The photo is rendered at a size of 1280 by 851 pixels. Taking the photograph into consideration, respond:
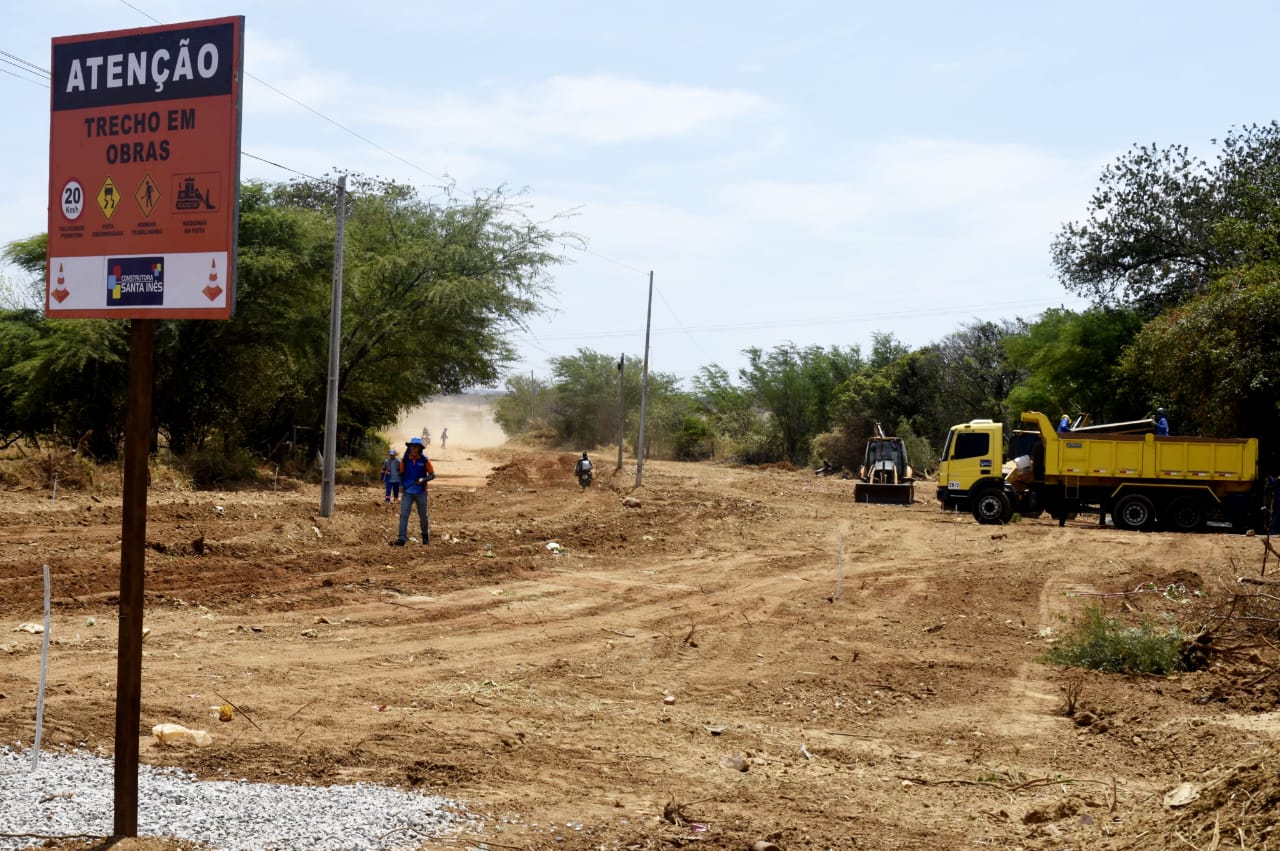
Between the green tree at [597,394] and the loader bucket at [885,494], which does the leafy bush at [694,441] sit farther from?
the loader bucket at [885,494]

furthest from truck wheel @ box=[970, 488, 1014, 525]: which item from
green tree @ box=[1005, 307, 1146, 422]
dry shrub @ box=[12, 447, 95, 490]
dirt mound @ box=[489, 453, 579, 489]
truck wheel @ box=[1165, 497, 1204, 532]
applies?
dry shrub @ box=[12, 447, 95, 490]

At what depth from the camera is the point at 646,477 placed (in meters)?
46.7

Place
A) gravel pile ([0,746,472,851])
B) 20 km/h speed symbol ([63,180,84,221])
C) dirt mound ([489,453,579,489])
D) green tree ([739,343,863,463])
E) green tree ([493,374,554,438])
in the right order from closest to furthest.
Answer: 1. 20 km/h speed symbol ([63,180,84,221])
2. gravel pile ([0,746,472,851])
3. dirt mound ([489,453,579,489])
4. green tree ([739,343,863,463])
5. green tree ([493,374,554,438])

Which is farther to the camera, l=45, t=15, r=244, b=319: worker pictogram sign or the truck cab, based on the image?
the truck cab

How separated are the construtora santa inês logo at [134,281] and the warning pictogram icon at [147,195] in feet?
0.72

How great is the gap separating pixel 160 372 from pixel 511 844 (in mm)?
26622

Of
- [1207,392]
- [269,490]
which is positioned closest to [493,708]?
[269,490]

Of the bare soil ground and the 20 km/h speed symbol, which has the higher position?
the 20 km/h speed symbol

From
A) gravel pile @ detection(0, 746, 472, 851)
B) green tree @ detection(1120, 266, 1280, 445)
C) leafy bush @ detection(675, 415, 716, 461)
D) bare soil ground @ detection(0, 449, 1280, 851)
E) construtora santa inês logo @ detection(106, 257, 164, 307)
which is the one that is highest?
green tree @ detection(1120, 266, 1280, 445)

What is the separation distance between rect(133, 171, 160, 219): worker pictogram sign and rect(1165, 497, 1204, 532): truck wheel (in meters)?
28.0

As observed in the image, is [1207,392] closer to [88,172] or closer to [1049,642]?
[1049,642]

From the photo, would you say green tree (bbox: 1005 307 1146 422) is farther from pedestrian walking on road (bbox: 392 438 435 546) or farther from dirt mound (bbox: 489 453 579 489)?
pedestrian walking on road (bbox: 392 438 435 546)

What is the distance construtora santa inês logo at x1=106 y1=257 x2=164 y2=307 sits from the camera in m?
5.12

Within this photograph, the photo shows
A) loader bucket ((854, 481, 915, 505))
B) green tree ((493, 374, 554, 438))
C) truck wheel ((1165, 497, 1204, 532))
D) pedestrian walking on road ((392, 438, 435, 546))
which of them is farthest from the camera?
green tree ((493, 374, 554, 438))
